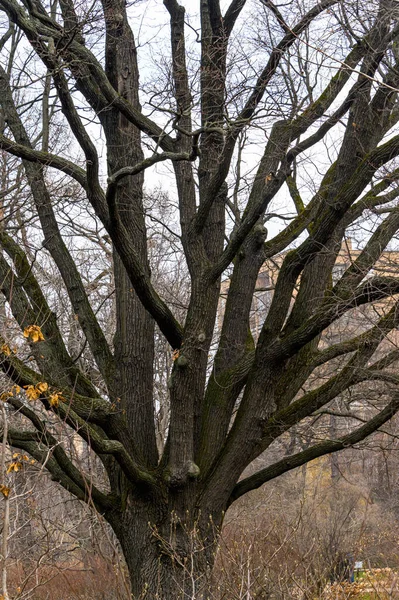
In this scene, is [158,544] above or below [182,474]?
below

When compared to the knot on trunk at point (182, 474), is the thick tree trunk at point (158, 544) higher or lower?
lower

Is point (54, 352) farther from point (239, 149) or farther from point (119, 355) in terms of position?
point (239, 149)

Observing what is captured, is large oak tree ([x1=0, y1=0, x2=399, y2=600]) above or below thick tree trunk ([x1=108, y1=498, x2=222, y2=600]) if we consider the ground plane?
above

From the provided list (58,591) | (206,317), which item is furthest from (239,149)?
(58,591)

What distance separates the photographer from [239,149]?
8.80m

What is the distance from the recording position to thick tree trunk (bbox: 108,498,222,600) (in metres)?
6.89

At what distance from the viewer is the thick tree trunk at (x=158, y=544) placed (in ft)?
22.6

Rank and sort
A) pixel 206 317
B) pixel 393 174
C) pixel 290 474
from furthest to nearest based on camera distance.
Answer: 1. pixel 290 474
2. pixel 206 317
3. pixel 393 174

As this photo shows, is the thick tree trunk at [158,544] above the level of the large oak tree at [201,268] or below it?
below

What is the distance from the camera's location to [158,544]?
716 centimetres

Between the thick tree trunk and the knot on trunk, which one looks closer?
the thick tree trunk

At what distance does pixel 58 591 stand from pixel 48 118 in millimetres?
6364

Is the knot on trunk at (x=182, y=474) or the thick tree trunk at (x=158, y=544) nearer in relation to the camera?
the thick tree trunk at (x=158, y=544)

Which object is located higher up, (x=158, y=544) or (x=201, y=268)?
(x=201, y=268)
